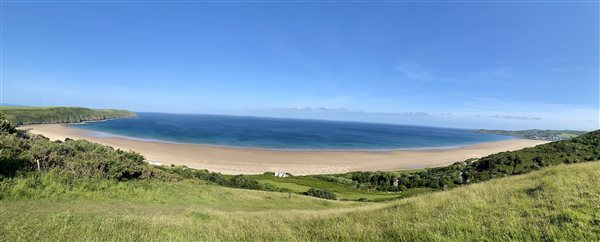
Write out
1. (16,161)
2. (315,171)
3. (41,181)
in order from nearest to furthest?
(41,181) < (16,161) < (315,171)

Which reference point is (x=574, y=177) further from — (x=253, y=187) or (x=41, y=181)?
(x=253, y=187)

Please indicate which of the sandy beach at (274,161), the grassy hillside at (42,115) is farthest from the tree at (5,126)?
the grassy hillside at (42,115)

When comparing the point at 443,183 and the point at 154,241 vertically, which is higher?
the point at 154,241

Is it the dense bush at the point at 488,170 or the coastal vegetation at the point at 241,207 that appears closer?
the coastal vegetation at the point at 241,207

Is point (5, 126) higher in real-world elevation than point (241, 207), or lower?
higher

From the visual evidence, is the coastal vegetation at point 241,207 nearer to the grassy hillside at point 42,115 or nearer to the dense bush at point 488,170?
the dense bush at point 488,170

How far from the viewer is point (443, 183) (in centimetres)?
4366

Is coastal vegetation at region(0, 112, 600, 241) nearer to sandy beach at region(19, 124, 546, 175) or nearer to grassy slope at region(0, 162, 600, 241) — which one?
grassy slope at region(0, 162, 600, 241)

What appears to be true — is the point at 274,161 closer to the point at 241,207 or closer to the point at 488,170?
the point at 488,170

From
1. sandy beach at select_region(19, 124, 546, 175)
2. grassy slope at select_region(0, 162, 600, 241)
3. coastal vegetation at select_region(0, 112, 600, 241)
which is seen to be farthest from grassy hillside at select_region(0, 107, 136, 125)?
grassy slope at select_region(0, 162, 600, 241)

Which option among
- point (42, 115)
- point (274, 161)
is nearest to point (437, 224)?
point (274, 161)

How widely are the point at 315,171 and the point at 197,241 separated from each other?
→ 165 feet

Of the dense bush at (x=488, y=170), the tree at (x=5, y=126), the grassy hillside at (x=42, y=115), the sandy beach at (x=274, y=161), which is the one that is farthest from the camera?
the grassy hillside at (x=42, y=115)

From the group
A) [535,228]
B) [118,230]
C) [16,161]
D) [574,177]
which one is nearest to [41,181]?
[16,161]
